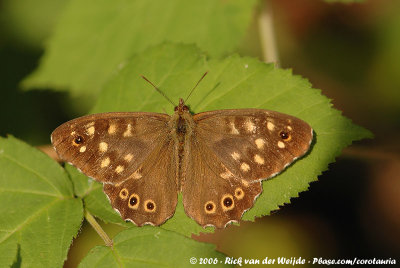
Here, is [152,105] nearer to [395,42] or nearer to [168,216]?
[168,216]

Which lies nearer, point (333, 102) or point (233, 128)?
point (233, 128)

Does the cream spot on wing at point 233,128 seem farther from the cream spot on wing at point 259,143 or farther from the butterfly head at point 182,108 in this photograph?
the butterfly head at point 182,108

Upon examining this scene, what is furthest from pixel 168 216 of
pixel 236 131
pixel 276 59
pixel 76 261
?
pixel 76 261

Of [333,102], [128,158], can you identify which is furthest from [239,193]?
[333,102]

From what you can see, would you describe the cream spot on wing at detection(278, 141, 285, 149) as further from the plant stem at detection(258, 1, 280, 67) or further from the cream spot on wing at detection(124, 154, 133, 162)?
the plant stem at detection(258, 1, 280, 67)

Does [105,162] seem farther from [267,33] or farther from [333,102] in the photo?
[333,102]

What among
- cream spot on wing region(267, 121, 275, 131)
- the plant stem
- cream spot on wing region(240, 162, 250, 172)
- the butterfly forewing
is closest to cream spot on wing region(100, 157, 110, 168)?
the butterfly forewing

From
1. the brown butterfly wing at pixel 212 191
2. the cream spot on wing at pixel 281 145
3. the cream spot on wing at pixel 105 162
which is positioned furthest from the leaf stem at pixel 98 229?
the cream spot on wing at pixel 281 145
